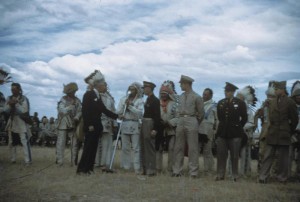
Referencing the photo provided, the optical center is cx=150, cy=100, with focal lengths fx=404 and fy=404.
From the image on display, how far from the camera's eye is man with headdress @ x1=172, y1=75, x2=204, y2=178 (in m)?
9.79

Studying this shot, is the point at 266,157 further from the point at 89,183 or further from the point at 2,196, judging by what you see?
the point at 2,196

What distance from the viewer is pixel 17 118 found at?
11680 millimetres

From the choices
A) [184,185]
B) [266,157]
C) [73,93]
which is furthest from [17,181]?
[266,157]

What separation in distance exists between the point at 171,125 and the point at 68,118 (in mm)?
3264

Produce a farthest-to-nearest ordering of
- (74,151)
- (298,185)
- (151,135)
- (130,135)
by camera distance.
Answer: (74,151) → (130,135) → (151,135) → (298,185)

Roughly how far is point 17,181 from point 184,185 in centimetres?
340

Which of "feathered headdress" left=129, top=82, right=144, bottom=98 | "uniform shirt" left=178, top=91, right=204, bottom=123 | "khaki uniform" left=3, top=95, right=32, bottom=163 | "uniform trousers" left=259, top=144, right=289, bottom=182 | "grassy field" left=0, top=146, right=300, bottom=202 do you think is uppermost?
"feathered headdress" left=129, top=82, right=144, bottom=98

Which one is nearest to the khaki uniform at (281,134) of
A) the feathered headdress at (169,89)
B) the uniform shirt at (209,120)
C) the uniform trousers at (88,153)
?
the uniform shirt at (209,120)

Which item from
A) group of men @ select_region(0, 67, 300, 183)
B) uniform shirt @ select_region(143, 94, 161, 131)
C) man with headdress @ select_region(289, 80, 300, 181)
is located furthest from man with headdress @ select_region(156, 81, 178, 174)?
man with headdress @ select_region(289, 80, 300, 181)

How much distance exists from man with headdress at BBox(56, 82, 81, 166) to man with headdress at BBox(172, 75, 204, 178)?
330cm

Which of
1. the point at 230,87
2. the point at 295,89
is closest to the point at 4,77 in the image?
the point at 230,87

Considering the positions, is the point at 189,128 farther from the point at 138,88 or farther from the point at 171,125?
the point at 138,88

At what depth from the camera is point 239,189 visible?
7844mm

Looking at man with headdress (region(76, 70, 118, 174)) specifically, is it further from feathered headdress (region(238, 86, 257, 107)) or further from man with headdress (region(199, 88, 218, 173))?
feathered headdress (region(238, 86, 257, 107))
